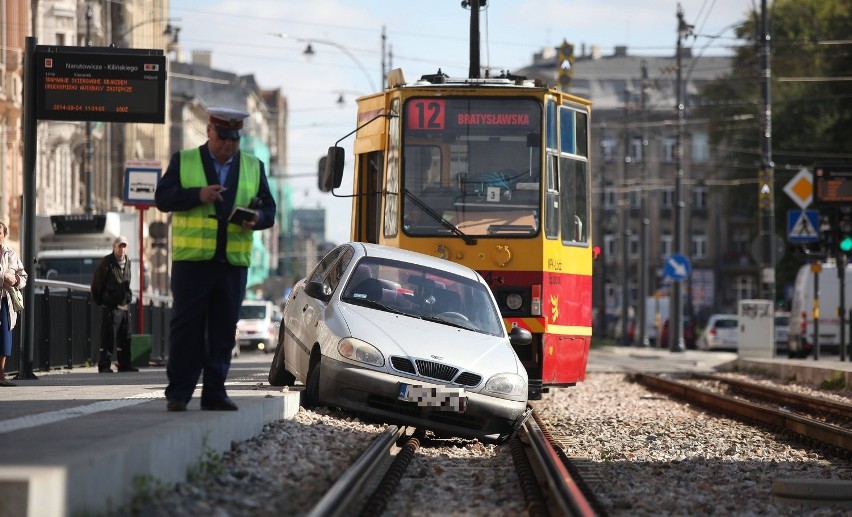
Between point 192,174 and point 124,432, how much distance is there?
2364 mm

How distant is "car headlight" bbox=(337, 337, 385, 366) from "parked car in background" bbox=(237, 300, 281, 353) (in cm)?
3511

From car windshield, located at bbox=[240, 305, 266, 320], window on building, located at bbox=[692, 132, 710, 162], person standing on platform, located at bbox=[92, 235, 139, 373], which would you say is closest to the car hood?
person standing on platform, located at bbox=[92, 235, 139, 373]

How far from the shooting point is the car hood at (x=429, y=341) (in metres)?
13.9

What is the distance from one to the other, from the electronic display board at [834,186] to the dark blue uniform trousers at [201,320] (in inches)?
1010

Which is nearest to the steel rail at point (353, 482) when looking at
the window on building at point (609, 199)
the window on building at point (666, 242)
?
the window on building at point (609, 199)

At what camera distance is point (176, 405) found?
10750mm

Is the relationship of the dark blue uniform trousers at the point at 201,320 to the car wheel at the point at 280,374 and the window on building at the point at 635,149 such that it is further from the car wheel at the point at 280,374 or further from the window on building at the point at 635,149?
the window on building at the point at 635,149

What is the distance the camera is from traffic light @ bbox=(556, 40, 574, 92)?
132ft

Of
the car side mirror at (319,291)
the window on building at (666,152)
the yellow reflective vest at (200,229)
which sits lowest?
the car side mirror at (319,291)

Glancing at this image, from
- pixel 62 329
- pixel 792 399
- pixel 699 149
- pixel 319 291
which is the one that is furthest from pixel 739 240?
pixel 319 291

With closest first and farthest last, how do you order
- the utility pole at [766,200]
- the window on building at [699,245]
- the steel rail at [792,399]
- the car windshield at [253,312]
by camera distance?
the steel rail at [792,399], the utility pole at [766,200], the car windshield at [253,312], the window on building at [699,245]

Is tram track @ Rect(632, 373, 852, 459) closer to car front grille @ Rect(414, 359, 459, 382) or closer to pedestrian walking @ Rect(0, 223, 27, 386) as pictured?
car front grille @ Rect(414, 359, 459, 382)

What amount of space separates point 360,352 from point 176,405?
3243 mm

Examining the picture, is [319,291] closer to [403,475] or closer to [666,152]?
[403,475]
